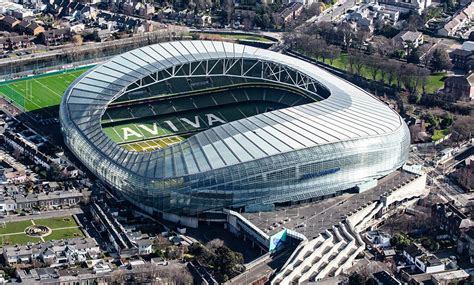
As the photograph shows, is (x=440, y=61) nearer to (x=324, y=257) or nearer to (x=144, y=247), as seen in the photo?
(x=324, y=257)

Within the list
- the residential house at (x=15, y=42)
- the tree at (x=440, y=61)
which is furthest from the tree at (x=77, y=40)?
the tree at (x=440, y=61)

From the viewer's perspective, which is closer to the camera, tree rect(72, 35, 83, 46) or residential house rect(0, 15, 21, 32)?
tree rect(72, 35, 83, 46)

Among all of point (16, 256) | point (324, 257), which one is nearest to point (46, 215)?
point (16, 256)

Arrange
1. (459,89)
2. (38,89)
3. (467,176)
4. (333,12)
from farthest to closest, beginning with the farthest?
1. (333,12)
2. (38,89)
3. (459,89)
4. (467,176)

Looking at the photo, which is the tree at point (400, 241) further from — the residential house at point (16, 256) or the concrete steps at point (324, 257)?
the residential house at point (16, 256)


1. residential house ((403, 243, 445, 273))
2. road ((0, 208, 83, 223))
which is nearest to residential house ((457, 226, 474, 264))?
residential house ((403, 243, 445, 273))

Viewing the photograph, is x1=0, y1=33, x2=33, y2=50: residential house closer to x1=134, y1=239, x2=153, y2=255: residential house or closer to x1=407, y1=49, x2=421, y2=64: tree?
x1=407, y1=49, x2=421, y2=64: tree
